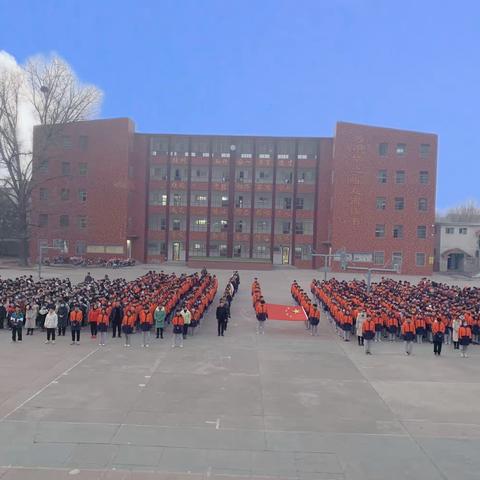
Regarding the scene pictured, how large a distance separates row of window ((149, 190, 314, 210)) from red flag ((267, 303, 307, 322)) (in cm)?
3454

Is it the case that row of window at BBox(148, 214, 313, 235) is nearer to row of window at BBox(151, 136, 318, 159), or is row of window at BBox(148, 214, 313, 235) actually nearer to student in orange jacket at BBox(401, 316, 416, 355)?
row of window at BBox(151, 136, 318, 159)

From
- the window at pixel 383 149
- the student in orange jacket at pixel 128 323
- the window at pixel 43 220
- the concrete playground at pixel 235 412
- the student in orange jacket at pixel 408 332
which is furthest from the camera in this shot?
the window at pixel 43 220

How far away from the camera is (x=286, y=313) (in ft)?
82.8

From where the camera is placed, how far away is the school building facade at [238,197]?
5312cm

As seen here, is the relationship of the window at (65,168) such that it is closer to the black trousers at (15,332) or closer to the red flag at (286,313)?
the red flag at (286,313)

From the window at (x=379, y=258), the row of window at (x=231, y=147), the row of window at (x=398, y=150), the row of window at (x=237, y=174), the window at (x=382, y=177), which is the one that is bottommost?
the window at (x=379, y=258)

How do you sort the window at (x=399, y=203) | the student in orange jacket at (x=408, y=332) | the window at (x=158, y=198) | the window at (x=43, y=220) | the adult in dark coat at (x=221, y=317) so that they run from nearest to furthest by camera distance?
the student in orange jacket at (x=408, y=332) < the adult in dark coat at (x=221, y=317) < the window at (x=399, y=203) < the window at (x=43, y=220) < the window at (x=158, y=198)

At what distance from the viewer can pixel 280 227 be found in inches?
2410

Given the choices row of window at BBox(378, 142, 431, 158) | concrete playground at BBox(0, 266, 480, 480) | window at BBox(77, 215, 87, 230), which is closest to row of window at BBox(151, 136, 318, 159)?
row of window at BBox(378, 142, 431, 158)

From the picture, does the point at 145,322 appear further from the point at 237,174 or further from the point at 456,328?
the point at 237,174

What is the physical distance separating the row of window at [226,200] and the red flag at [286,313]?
34.5m

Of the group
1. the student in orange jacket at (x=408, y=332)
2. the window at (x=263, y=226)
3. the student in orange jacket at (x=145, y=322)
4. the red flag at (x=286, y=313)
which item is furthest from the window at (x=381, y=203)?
the student in orange jacket at (x=145, y=322)

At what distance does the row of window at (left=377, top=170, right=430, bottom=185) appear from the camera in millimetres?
53094

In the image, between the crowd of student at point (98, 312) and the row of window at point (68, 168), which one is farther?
the row of window at point (68, 168)
